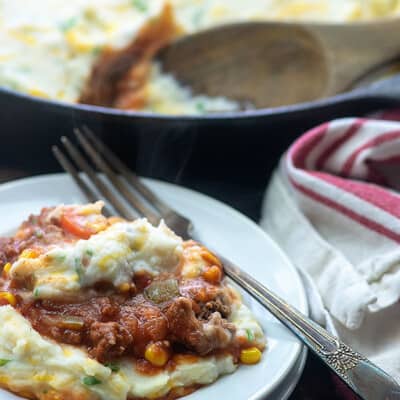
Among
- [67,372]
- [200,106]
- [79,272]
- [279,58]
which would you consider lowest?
[200,106]

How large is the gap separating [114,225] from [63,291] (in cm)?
27

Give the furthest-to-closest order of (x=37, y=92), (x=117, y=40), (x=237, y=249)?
(x=117, y=40) < (x=37, y=92) < (x=237, y=249)

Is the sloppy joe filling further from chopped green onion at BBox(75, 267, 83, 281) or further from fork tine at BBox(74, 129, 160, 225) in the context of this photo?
fork tine at BBox(74, 129, 160, 225)

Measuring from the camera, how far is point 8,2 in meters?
3.47

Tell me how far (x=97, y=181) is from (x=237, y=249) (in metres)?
0.56

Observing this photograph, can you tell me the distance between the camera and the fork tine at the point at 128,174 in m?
2.39

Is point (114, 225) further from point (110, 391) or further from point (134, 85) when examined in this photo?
point (134, 85)

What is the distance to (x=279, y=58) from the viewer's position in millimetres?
3543

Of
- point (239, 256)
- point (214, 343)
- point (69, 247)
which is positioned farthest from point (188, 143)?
point (214, 343)

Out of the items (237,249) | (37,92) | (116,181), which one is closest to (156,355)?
(237,249)

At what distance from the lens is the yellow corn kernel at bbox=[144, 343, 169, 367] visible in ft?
5.78

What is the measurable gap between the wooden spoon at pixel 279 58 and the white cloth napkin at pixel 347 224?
0.47m

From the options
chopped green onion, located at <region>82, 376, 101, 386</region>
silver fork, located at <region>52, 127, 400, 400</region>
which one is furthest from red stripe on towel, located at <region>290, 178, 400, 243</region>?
chopped green onion, located at <region>82, 376, 101, 386</region>

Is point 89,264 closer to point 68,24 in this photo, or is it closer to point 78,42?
point 78,42
